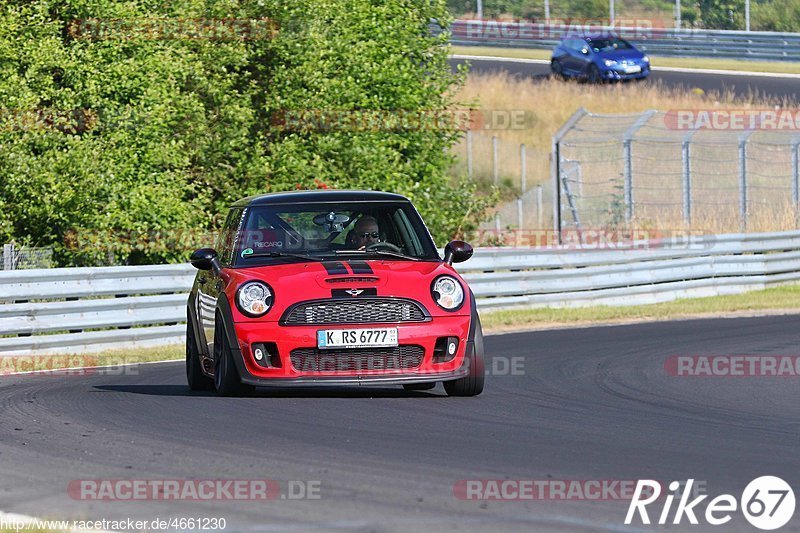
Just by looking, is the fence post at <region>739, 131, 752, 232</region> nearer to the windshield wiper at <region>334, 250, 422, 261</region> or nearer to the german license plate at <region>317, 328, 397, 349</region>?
the windshield wiper at <region>334, 250, 422, 261</region>

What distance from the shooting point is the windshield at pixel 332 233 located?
1038 centimetres

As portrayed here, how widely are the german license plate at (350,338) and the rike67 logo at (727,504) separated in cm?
324

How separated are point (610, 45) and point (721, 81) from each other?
3.69m

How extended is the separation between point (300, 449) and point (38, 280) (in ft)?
29.4

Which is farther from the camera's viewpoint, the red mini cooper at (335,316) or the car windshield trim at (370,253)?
the car windshield trim at (370,253)

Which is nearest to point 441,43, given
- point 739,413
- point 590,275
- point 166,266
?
point 590,275

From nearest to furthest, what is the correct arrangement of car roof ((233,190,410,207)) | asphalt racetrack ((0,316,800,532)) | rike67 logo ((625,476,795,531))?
rike67 logo ((625,476,795,531))
asphalt racetrack ((0,316,800,532))
car roof ((233,190,410,207))

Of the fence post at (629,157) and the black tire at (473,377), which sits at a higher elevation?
the black tire at (473,377)

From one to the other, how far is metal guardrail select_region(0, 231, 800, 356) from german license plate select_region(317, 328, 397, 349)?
6855 millimetres

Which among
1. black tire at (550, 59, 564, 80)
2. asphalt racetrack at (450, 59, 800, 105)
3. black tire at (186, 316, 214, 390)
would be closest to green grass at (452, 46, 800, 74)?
asphalt racetrack at (450, 59, 800, 105)

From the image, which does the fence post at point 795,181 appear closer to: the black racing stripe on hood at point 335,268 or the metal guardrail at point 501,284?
the metal guardrail at point 501,284

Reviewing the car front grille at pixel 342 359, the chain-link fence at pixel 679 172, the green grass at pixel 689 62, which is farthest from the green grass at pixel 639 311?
the green grass at pixel 689 62

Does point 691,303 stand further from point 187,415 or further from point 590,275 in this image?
point 187,415

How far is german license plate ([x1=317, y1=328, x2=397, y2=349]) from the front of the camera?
938 centimetres
